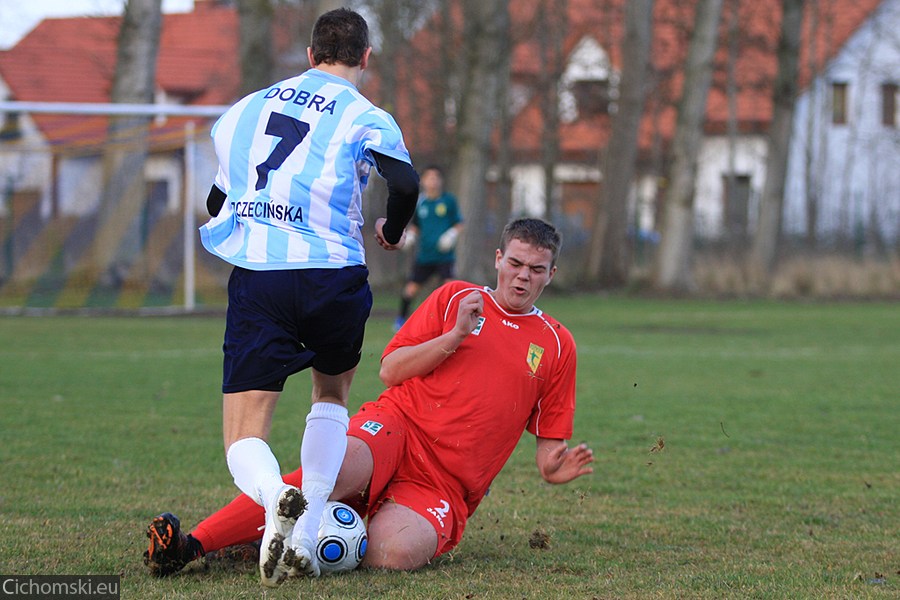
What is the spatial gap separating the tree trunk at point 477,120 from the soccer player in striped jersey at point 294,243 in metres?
19.1

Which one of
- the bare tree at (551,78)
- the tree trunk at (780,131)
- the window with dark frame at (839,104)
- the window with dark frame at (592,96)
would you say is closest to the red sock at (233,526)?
the tree trunk at (780,131)

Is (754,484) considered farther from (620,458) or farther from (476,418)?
(476,418)

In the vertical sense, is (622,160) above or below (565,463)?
above

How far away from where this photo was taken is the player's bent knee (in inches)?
172

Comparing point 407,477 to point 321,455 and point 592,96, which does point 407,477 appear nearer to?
point 321,455

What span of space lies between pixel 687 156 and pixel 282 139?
21.7 meters

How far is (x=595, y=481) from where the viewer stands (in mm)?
6461

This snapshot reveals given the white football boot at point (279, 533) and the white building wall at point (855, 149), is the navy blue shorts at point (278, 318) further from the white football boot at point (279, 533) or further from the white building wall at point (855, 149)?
the white building wall at point (855, 149)

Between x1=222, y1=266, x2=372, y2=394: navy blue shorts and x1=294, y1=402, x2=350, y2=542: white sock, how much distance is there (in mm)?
224

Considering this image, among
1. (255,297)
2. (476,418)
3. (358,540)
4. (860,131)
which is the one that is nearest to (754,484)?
(476,418)

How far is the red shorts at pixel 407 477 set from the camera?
4605mm

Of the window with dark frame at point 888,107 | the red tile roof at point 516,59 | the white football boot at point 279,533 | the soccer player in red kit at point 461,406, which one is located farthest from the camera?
the window with dark frame at point 888,107

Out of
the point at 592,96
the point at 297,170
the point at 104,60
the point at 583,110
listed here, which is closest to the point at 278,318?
the point at 297,170

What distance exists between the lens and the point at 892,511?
5.69m
